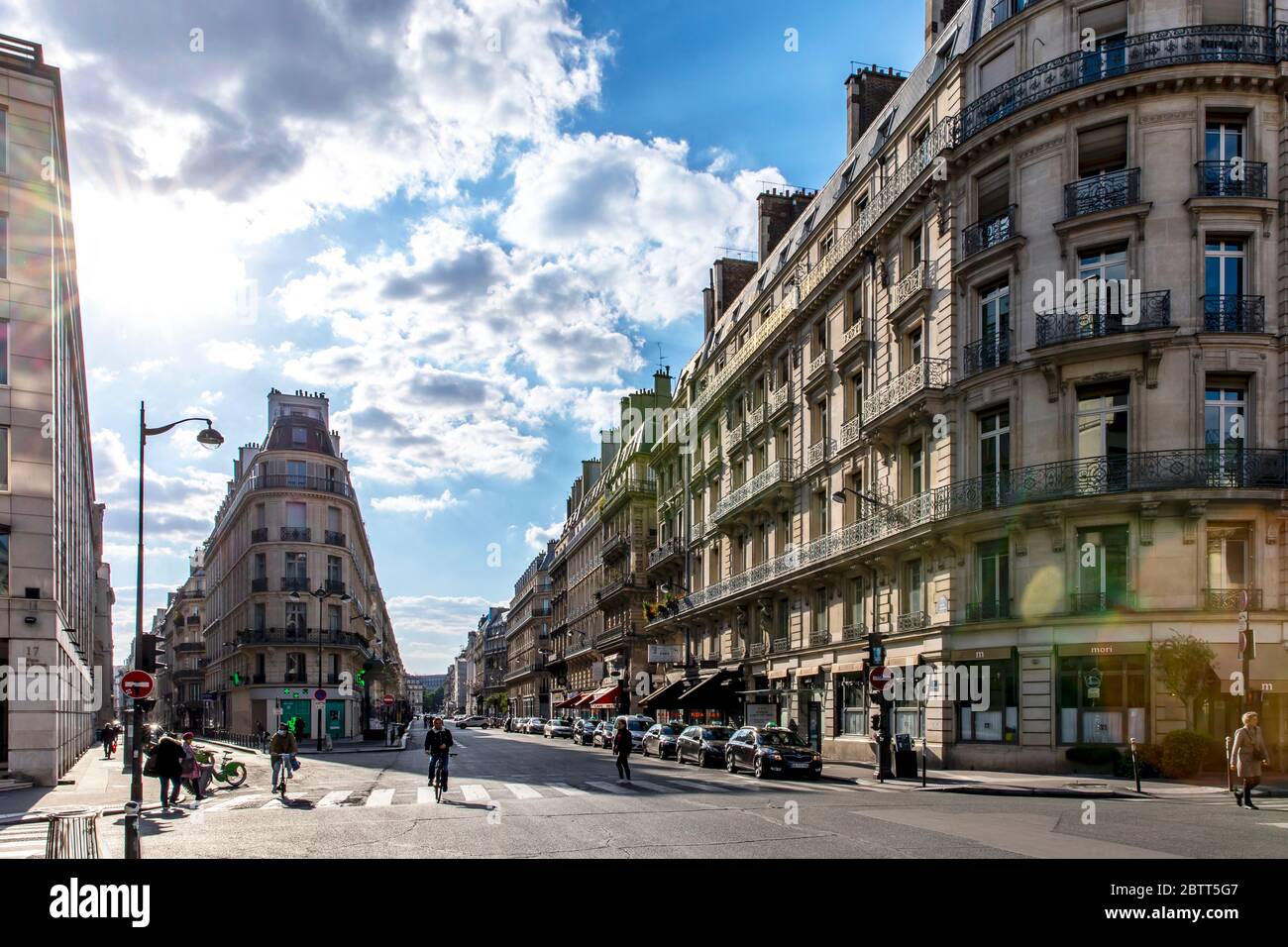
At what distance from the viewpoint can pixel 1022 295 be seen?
28.6 metres

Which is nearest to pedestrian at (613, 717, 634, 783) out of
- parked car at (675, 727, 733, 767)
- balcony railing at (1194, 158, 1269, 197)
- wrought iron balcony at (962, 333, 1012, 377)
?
parked car at (675, 727, 733, 767)

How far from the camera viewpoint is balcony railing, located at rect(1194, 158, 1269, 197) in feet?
86.5

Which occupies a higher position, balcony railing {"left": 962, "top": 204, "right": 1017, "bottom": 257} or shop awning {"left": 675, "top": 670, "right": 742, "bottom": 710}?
balcony railing {"left": 962, "top": 204, "right": 1017, "bottom": 257}

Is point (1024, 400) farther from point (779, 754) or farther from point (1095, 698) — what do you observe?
point (779, 754)

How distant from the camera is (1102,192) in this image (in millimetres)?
27297

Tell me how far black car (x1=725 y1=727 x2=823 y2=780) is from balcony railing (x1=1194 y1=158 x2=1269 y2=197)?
17.4 meters

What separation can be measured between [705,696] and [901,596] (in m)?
17.3

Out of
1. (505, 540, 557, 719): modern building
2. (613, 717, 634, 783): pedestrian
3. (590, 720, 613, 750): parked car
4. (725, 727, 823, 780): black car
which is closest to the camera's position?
(613, 717, 634, 783): pedestrian

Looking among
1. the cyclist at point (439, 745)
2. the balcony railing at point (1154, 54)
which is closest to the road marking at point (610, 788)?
the cyclist at point (439, 745)

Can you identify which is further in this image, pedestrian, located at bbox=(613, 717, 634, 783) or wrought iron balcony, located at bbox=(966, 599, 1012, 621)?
wrought iron balcony, located at bbox=(966, 599, 1012, 621)

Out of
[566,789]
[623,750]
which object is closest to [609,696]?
[623,750]

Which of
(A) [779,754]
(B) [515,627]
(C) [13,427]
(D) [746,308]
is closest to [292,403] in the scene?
(D) [746,308]

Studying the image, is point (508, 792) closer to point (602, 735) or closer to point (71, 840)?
point (71, 840)

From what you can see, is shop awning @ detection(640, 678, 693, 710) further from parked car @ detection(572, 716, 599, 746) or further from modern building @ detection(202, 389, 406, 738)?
modern building @ detection(202, 389, 406, 738)
